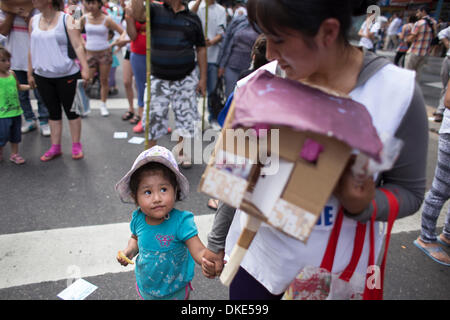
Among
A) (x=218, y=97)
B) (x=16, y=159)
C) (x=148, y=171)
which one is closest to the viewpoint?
(x=148, y=171)

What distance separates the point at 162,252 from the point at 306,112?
3.86ft

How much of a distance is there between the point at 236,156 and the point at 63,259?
7.19 feet

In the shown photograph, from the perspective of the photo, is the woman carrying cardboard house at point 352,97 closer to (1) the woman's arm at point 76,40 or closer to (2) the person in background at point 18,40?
(1) the woman's arm at point 76,40

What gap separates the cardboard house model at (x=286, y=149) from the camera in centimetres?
75

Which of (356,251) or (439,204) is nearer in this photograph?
(356,251)

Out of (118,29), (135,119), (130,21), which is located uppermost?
(130,21)

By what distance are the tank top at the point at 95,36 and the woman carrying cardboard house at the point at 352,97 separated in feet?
16.9

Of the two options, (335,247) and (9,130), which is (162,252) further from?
(9,130)

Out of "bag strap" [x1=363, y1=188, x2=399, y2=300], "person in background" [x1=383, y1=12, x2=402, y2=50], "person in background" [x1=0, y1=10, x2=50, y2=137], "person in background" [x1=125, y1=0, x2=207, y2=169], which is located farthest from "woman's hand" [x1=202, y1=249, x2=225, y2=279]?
"person in background" [x1=383, y1=12, x2=402, y2=50]

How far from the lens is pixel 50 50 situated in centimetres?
354

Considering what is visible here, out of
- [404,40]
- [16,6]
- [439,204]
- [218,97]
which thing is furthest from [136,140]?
[404,40]

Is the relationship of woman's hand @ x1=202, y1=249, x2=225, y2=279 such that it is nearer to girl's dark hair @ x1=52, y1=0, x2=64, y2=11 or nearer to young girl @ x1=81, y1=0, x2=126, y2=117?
girl's dark hair @ x1=52, y1=0, x2=64, y2=11

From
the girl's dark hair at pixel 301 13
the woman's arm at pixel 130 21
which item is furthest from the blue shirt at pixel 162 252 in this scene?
the woman's arm at pixel 130 21

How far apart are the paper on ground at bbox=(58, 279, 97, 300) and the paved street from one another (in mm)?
43
